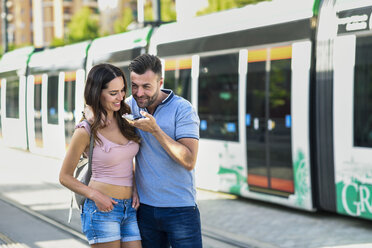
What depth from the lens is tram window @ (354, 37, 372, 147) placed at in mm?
6641

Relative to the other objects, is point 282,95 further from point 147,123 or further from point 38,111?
point 38,111

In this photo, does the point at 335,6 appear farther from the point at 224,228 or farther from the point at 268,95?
the point at 224,228

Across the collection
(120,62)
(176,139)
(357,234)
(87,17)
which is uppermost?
(87,17)

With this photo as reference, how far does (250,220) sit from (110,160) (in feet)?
15.1

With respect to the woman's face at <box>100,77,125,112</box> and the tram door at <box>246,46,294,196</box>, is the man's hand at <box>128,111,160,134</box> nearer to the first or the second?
the woman's face at <box>100,77,125,112</box>

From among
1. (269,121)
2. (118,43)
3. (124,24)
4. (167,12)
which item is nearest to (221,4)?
(167,12)

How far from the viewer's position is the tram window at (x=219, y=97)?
28.2 feet

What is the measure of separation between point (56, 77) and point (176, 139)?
12285 mm

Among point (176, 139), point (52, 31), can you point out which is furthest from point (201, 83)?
point (52, 31)

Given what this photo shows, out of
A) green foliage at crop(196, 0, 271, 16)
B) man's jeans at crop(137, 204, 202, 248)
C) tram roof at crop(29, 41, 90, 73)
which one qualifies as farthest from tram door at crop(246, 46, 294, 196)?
green foliage at crop(196, 0, 271, 16)

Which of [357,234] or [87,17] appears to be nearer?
[357,234]

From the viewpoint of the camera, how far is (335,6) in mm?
7051

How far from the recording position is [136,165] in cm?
325

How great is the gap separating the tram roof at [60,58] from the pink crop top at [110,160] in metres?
10.8
